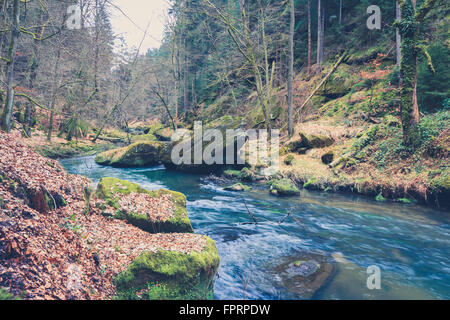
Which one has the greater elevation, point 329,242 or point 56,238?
point 56,238

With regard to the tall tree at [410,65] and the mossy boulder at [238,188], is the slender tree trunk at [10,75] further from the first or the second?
the tall tree at [410,65]

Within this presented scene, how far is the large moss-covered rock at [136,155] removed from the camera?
53.9 feet

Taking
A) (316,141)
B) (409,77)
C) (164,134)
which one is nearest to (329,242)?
(409,77)

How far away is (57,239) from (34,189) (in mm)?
1349

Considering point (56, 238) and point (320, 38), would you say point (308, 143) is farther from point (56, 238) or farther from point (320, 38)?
point (56, 238)

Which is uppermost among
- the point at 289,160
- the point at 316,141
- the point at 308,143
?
the point at 316,141

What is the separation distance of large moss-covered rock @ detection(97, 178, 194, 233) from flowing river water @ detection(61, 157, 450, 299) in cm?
116

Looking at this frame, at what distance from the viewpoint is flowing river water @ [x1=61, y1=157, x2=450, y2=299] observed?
448cm

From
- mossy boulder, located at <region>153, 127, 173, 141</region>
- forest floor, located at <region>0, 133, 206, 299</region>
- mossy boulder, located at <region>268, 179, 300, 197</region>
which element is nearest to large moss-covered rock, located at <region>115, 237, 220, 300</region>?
forest floor, located at <region>0, 133, 206, 299</region>

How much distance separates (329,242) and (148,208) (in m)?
4.63

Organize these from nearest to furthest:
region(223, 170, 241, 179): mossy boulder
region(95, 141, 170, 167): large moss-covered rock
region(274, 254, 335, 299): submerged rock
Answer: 1. region(274, 254, 335, 299): submerged rock
2. region(223, 170, 241, 179): mossy boulder
3. region(95, 141, 170, 167): large moss-covered rock

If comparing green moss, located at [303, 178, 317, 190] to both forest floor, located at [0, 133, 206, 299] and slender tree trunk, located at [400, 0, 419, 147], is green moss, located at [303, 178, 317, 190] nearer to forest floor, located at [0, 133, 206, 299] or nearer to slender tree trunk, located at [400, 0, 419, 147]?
slender tree trunk, located at [400, 0, 419, 147]

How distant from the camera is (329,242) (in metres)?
6.46
